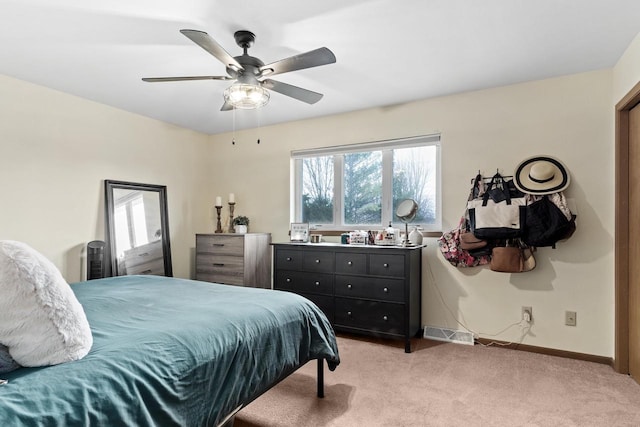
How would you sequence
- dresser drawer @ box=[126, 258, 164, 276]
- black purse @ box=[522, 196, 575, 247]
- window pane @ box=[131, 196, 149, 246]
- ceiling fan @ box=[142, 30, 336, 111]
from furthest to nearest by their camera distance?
window pane @ box=[131, 196, 149, 246] < dresser drawer @ box=[126, 258, 164, 276] < black purse @ box=[522, 196, 575, 247] < ceiling fan @ box=[142, 30, 336, 111]

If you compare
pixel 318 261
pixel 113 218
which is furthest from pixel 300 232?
pixel 113 218

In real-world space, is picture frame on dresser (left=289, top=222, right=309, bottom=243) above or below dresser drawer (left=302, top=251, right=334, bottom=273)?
above

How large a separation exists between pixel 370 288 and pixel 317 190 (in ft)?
4.72

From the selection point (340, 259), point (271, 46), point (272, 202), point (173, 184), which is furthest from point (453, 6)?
point (173, 184)

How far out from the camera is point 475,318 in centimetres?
318

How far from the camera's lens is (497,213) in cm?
292

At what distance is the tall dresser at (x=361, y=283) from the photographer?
3.05 metres

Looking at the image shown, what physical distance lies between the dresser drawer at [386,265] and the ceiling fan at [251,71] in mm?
1480

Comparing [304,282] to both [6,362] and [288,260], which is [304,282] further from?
[6,362]

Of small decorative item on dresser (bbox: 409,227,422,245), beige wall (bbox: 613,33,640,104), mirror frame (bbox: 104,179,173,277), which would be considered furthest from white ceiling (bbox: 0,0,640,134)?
small decorative item on dresser (bbox: 409,227,422,245)

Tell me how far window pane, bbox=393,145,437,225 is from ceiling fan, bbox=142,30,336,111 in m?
1.51

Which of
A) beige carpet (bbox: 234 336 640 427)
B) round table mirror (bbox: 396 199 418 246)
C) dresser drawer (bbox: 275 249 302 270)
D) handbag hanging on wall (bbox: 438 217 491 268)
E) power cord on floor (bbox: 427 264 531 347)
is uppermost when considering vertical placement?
round table mirror (bbox: 396 199 418 246)

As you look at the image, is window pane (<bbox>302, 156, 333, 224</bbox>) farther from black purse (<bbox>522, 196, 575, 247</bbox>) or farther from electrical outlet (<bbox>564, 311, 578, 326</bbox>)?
electrical outlet (<bbox>564, 311, 578, 326</bbox>)

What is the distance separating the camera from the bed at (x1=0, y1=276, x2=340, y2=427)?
97cm
